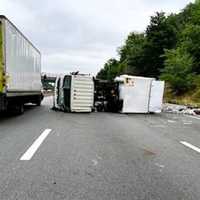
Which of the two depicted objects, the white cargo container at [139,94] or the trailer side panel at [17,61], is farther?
the white cargo container at [139,94]

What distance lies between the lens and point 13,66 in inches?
553

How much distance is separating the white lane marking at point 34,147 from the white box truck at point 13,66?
356 centimetres

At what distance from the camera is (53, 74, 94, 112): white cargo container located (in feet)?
66.7

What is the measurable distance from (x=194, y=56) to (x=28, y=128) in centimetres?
3603

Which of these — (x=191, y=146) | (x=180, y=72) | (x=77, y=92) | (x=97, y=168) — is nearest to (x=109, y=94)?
(x=77, y=92)

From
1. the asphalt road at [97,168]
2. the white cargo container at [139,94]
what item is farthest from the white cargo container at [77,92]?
the asphalt road at [97,168]

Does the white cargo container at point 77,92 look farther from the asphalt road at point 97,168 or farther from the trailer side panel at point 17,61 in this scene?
the asphalt road at point 97,168

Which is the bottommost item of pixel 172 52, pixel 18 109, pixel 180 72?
pixel 18 109

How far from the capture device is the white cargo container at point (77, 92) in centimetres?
→ 2034

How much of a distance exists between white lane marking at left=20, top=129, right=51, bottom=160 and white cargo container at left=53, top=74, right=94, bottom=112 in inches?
381

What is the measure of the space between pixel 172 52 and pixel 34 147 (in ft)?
121

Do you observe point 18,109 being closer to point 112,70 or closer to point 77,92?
point 77,92

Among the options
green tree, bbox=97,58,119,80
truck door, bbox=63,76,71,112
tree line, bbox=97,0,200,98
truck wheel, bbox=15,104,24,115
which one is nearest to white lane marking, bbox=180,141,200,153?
truck wheel, bbox=15,104,24,115

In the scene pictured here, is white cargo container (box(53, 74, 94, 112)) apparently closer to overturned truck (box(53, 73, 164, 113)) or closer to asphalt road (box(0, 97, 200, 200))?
overturned truck (box(53, 73, 164, 113))
